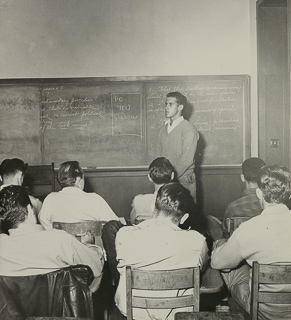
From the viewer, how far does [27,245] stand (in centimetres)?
171

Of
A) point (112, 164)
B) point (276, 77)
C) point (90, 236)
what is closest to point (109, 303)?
point (90, 236)

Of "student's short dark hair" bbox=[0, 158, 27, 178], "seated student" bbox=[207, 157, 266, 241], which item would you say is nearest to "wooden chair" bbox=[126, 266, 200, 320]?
"seated student" bbox=[207, 157, 266, 241]

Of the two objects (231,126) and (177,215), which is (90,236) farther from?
(231,126)

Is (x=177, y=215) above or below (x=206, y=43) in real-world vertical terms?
below

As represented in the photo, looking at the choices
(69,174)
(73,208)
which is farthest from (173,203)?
(69,174)

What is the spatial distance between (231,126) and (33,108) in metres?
2.45

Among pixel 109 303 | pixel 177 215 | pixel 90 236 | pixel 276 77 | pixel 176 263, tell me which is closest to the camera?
pixel 176 263

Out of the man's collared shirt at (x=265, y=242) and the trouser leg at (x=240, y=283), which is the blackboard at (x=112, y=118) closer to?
the trouser leg at (x=240, y=283)

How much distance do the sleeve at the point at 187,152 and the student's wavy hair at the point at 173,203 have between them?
2104 millimetres

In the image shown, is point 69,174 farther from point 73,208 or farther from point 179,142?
point 179,142

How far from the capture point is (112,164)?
201 inches

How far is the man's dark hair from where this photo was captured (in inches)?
70.5

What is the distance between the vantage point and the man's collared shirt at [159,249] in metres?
1.72

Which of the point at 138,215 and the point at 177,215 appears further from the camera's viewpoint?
the point at 138,215
